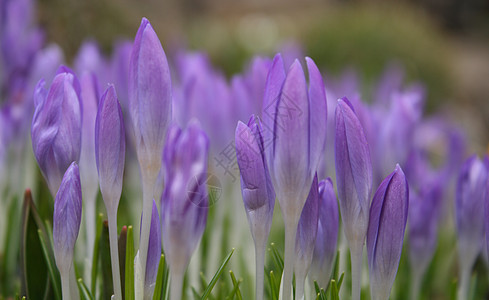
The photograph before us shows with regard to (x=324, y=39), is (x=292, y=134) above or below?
below

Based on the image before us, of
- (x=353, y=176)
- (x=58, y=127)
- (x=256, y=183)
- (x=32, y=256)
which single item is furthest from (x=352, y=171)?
(x=32, y=256)

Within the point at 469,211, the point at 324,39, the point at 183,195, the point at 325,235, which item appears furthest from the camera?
the point at 324,39

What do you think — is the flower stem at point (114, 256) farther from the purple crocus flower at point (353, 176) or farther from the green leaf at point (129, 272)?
the purple crocus flower at point (353, 176)

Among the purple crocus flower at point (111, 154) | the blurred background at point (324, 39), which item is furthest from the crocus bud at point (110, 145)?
the blurred background at point (324, 39)

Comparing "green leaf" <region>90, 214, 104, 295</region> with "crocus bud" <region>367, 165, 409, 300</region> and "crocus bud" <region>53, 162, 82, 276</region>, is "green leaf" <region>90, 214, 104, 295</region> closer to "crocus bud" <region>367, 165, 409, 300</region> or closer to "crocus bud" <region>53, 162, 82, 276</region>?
"crocus bud" <region>53, 162, 82, 276</region>

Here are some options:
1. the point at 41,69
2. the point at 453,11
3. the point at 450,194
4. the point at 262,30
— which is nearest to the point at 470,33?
the point at 453,11

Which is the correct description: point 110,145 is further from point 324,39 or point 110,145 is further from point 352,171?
point 324,39

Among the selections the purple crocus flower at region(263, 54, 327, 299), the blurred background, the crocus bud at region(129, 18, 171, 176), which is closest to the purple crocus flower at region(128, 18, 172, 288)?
the crocus bud at region(129, 18, 171, 176)

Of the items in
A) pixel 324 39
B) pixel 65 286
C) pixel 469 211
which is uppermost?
pixel 324 39
